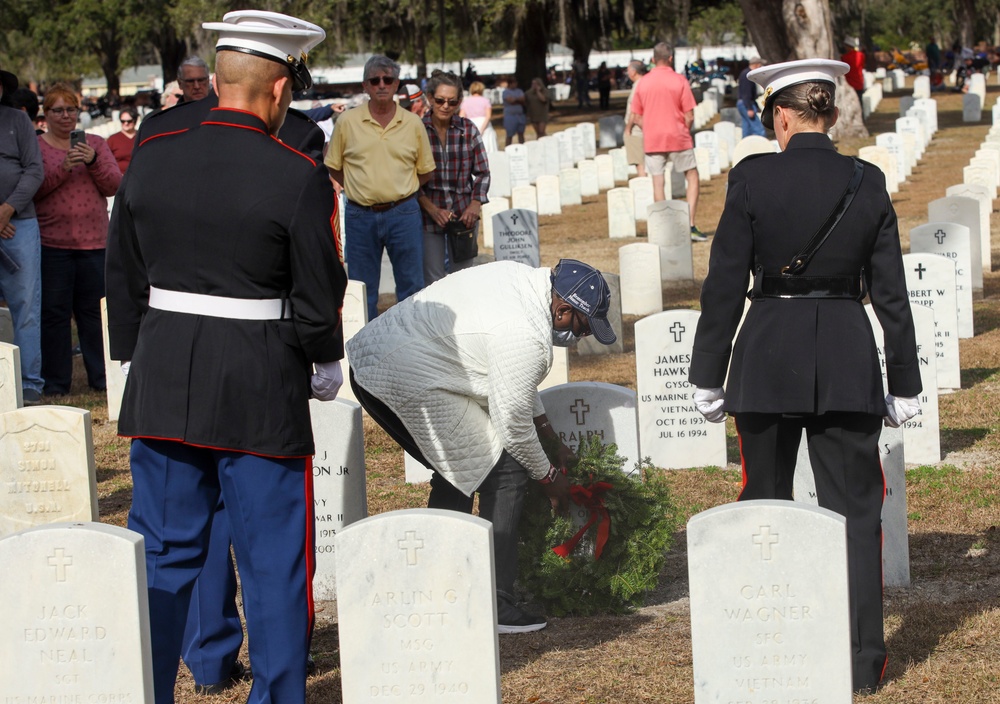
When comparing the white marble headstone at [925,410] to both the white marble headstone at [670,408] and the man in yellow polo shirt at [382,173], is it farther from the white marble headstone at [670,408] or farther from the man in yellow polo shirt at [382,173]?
the man in yellow polo shirt at [382,173]

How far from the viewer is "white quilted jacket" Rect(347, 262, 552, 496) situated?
4754 millimetres

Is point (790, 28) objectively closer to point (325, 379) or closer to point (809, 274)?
point (809, 274)

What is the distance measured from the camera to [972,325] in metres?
10.1

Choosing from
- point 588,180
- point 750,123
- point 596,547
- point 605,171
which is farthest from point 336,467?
point 750,123

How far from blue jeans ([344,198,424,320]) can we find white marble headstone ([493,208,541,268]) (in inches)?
146

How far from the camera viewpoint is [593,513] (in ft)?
17.8

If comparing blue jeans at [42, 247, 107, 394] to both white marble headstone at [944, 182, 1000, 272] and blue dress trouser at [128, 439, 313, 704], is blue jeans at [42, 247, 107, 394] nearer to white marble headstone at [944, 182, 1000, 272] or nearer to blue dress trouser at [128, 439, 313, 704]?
blue dress trouser at [128, 439, 313, 704]

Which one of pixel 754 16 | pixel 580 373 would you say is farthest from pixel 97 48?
pixel 580 373

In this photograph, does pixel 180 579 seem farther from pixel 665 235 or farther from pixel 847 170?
pixel 665 235

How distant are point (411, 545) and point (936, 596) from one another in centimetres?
257

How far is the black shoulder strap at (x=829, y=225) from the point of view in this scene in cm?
411

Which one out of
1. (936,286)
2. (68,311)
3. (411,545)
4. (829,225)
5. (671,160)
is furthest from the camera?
(671,160)

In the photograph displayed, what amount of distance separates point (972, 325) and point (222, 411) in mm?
7685

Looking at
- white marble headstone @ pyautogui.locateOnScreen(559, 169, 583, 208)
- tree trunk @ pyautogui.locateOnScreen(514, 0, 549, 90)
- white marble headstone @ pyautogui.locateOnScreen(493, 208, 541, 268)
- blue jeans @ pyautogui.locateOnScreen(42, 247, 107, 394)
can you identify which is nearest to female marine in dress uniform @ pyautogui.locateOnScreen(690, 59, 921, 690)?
blue jeans @ pyautogui.locateOnScreen(42, 247, 107, 394)
